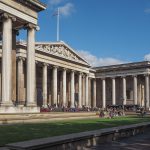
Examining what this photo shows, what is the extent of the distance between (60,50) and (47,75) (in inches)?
275

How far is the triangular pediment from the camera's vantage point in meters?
78.8

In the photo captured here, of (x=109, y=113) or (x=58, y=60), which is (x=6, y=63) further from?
(x=58, y=60)

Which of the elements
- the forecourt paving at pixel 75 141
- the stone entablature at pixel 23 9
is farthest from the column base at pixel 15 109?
the forecourt paving at pixel 75 141

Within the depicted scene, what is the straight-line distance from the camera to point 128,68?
10156cm

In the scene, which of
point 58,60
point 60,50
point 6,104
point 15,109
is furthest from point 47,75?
point 6,104

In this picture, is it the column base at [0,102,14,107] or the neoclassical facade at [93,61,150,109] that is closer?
the column base at [0,102,14,107]

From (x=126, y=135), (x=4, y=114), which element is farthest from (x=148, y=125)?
(x=4, y=114)

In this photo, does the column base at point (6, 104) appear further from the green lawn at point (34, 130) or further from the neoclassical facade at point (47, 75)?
the green lawn at point (34, 130)

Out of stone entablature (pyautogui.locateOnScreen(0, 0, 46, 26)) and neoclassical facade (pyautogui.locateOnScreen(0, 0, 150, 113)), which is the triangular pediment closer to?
neoclassical facade (pyautogui.locateOnScreen(0, 0, 150, 113))

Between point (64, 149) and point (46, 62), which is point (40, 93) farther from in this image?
point (64, 149)

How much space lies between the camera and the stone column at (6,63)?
3741cm

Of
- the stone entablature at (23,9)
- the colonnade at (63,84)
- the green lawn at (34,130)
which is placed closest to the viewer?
the green lawn at (34,130)

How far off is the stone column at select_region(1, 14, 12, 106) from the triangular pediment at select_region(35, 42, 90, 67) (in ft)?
122

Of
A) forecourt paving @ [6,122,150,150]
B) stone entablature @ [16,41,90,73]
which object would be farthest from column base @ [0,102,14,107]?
stone entablature @ [16,41,90,73]
